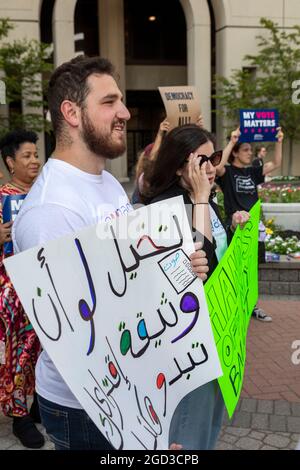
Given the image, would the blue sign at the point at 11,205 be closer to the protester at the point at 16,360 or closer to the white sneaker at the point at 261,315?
the protester at the point at 16,360

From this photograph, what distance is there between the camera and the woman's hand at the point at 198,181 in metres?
2.04

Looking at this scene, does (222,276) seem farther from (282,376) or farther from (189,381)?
(282,376)

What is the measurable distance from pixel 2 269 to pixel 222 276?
5.24 ft

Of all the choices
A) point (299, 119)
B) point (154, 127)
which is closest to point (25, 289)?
point (299, 119)

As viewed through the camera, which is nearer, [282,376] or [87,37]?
[282,376]

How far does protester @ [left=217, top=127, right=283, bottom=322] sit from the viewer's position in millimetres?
4934

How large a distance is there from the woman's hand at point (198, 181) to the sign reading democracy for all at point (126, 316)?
1.40 ft

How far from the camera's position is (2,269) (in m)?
3.00

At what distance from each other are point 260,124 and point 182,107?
2.50 metres

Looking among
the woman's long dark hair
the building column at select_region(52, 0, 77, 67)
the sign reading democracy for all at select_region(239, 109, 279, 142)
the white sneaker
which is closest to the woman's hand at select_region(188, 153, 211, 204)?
the woman's long dark hair

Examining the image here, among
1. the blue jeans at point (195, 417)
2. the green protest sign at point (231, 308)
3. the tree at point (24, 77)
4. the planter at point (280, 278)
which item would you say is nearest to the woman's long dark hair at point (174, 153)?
the green protest sign at point (231, 308)

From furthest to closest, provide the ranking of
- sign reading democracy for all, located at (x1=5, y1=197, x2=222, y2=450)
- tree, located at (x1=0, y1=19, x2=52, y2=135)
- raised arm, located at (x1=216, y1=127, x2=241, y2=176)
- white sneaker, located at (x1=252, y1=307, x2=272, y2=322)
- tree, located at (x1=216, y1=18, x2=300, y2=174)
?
tree, located at (x1=216, y1=18, x2=300, y2=174)
tree, located at (x1=0, y1=19, x2=52, y2=135)
white sneaker, located at (x1=252, y1=307, x2=272, y2=322)
raised arm, located at (x1=216, y1=127, x2=241, y2=176)
sign reading democracy for all, located at (x1=5, y1=197, x2=222, y2=450)

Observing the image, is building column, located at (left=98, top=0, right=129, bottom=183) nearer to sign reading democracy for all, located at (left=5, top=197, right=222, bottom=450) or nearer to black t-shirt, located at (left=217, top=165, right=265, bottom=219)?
black t-shirt, located at (left=217, top=165, right=265, bottom=219)

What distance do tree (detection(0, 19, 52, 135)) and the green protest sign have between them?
13953 mm
